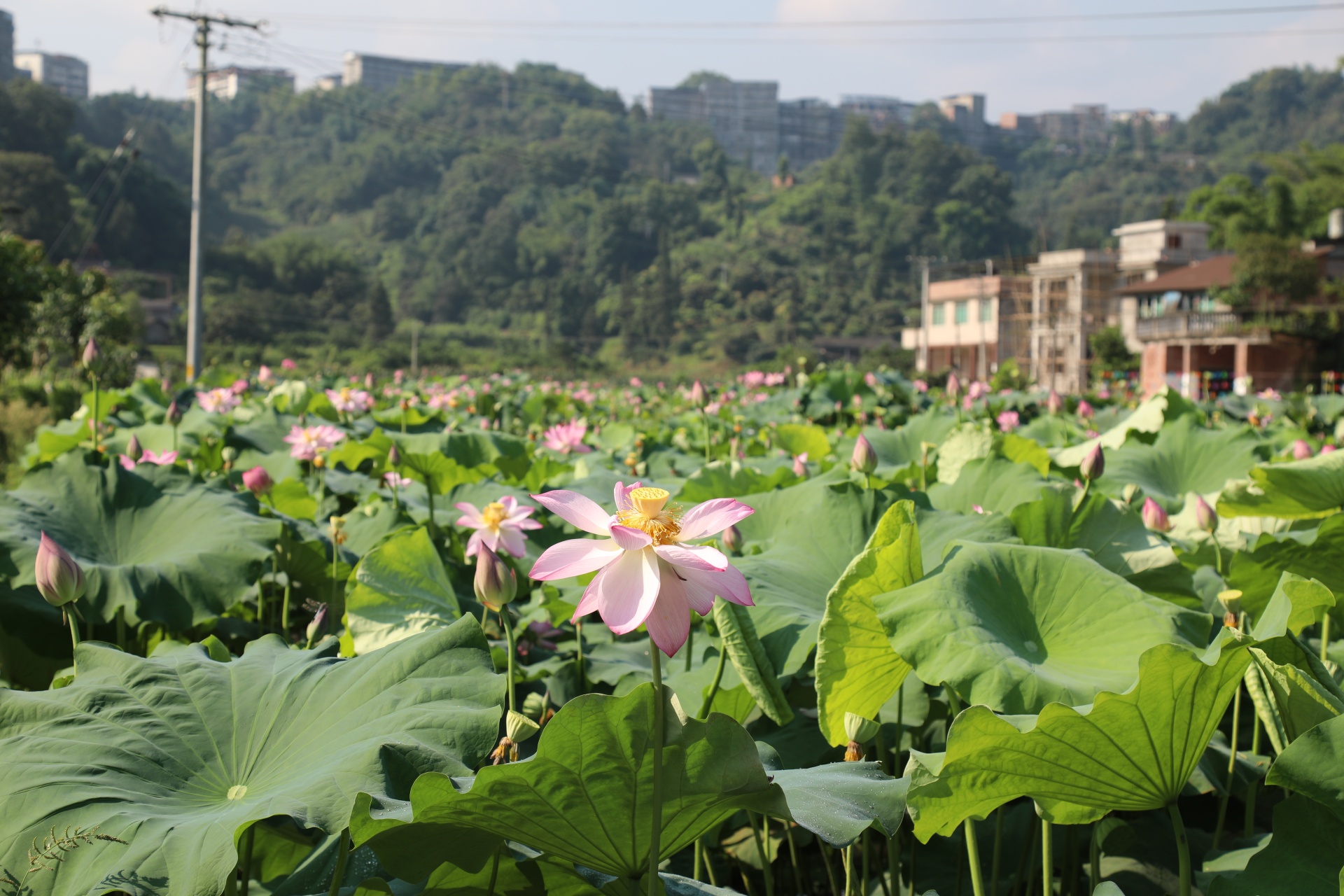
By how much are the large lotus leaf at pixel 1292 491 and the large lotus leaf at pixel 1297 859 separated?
3.69 ft

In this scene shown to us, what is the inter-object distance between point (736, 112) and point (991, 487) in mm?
149757

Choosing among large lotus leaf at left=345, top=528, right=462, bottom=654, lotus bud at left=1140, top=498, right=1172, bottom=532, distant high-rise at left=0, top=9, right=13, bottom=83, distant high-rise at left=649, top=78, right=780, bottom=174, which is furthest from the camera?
distant high-rise at left=649, top=78, right=780, bottom=174

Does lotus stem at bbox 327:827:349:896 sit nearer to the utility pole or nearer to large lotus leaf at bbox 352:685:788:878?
large lotus leaf at bbox 352:685:788:878

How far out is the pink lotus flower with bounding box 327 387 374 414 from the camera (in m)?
3.96

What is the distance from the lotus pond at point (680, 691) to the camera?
821mm

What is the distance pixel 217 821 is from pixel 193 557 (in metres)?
0.98

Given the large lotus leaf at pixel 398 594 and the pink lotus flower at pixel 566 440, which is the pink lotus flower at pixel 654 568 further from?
the pink lotus flower at pixel 566 440

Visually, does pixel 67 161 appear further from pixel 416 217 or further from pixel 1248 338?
pixel 1248 338

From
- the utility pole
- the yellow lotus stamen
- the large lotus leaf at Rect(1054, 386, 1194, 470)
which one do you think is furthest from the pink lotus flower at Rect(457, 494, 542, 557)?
the utility pole

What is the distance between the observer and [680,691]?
147 centimetres

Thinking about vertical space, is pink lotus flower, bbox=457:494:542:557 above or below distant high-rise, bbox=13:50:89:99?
below

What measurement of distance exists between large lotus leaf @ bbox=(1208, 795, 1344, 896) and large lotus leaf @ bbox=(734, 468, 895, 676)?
1.76 feet

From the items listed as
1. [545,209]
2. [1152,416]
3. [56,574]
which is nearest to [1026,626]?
[56,574]

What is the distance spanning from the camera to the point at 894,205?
268 feet
